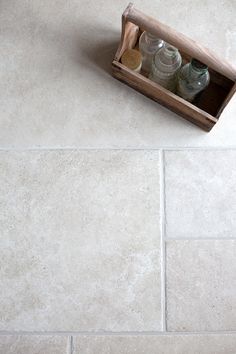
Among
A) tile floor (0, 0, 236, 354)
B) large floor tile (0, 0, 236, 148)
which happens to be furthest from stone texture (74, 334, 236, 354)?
large floor tile (0, 0, 236, 148)

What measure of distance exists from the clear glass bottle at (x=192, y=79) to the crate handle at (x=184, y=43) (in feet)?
0.08

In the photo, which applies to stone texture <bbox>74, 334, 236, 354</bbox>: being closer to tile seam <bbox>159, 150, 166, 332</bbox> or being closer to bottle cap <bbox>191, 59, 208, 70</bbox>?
tile seam <bbox>159, 150, 166, 332</bbox>

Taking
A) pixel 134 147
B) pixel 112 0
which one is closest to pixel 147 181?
pixel 134 147

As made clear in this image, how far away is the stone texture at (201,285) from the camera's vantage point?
888mm

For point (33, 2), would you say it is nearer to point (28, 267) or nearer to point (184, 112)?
point (184, 112)

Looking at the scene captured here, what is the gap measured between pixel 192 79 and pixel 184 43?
9 centimetres

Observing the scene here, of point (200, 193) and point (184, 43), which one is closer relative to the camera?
point (184, 43)

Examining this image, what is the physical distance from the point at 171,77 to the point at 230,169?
246 mm

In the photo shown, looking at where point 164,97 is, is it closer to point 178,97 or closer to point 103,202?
point 178,97

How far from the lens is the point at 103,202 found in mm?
937

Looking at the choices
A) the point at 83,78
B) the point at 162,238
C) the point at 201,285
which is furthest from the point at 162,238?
the point at 83,78

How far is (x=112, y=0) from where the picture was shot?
3.52 feet

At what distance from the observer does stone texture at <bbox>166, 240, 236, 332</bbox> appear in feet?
2.91

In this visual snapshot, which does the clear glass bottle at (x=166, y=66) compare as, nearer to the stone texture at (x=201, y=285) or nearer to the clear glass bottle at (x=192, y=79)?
the clear glass bottle at (x=192, y=79)
